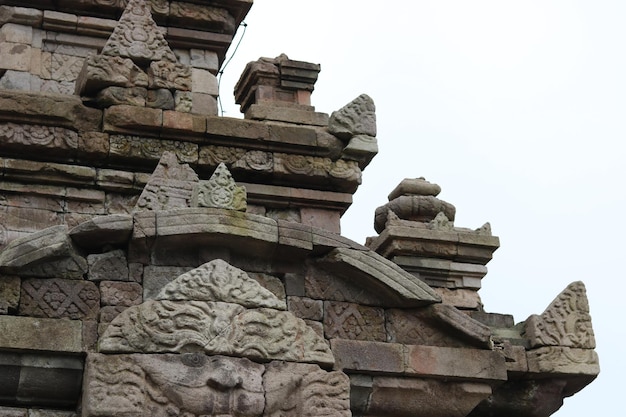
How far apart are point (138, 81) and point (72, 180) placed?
42.8 inches

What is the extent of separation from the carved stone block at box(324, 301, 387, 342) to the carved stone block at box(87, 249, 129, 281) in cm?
144

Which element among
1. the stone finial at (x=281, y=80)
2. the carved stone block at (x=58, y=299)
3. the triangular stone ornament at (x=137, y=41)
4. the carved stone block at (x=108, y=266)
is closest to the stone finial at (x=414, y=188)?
the stone finial at (x=281, y=80)

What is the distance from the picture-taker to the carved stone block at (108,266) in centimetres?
964

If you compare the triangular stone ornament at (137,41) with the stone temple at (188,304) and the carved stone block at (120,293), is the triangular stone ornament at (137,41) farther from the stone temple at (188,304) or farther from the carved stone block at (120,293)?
the carved stone block at (120,293)

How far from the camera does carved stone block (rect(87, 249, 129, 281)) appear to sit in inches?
380

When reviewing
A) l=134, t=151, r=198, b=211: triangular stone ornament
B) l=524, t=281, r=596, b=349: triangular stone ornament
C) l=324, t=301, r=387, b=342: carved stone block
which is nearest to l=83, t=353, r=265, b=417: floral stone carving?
l=324, t=301, r=387, b=342: carved stone block

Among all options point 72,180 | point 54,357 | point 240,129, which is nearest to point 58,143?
point 72,180

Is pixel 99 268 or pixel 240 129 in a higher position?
pixel 240 129

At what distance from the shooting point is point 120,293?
379 inches

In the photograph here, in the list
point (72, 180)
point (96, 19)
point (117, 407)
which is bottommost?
point (117, 407)

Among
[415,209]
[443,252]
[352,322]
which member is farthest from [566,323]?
[415,209]

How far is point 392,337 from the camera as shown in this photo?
10141mm

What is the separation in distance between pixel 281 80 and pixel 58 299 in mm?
6242

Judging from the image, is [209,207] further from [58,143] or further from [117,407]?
[58,143]
